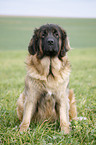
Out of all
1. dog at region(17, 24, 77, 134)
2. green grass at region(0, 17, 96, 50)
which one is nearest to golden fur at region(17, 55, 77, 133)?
dog at region(17, 24, 77, 134)

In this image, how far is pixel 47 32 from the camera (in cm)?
361

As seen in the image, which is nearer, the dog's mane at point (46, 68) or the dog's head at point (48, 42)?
the dog's mane at point (46, 68)

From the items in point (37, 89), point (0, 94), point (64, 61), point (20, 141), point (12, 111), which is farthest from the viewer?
point (0, 94)

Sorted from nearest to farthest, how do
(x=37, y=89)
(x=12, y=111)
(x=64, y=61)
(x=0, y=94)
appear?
1. (x=37, y=89)
2. (x=64, y=61)
3. (x=12, y=111)
4. (x=0, y=94)

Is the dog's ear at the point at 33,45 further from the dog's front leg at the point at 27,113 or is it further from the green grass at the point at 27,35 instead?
the green grass at the point at 27,35

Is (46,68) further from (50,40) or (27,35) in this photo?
(27,35)

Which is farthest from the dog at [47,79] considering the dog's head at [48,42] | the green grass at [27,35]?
the green grass at [27,35]

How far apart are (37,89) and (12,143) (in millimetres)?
973

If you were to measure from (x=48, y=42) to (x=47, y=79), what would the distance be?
653mm

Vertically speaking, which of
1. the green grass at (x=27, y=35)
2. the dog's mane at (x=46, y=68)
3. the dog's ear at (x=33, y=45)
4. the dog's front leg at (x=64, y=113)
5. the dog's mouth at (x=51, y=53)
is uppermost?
the green grass at (x=27, y=35)

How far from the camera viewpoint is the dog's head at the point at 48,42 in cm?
352

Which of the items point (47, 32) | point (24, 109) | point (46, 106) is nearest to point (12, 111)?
point (24, 109)

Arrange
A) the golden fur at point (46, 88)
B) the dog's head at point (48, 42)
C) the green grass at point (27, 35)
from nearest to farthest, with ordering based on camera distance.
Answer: the golden fur at point (46, 88) → the dog's head at point (48, 42) → the green grass at point (27, 35)

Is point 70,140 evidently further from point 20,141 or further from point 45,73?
point 45,73
